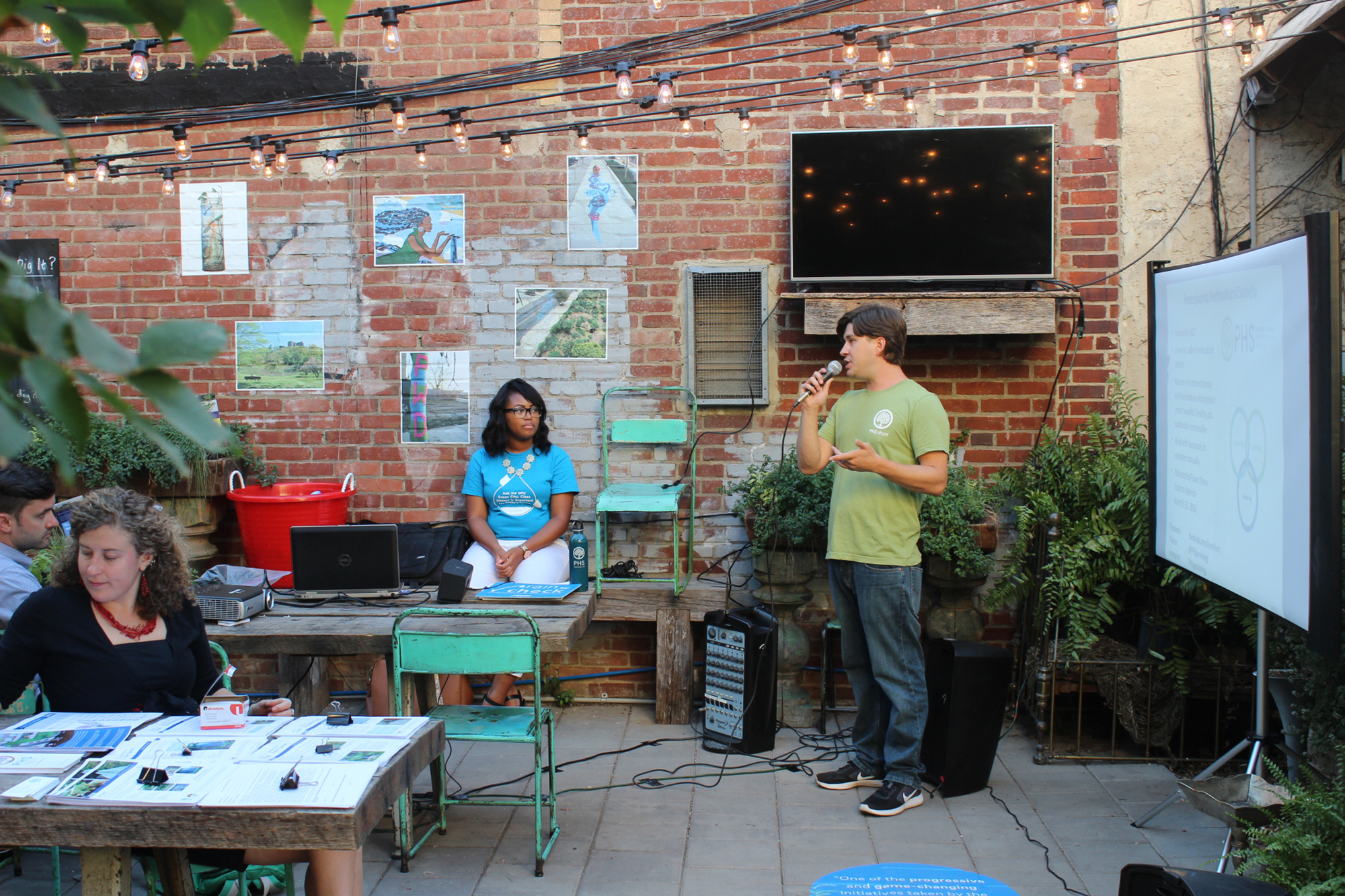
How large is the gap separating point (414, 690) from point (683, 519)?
1905 mm

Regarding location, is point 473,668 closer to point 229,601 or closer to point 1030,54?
point 229,601

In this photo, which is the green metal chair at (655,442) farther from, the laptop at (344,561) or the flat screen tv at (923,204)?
the laptop at (344,561)

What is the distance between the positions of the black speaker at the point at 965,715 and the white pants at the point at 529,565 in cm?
182

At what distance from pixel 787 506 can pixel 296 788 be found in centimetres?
299

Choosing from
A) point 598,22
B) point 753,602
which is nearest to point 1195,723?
point 753,602

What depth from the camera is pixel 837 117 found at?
4941mm

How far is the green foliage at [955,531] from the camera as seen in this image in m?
4.43

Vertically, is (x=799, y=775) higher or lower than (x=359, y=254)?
lower

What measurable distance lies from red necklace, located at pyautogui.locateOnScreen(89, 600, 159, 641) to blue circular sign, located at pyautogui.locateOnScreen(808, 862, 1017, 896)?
1975mm

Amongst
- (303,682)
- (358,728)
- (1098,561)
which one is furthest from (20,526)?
(1098,561)

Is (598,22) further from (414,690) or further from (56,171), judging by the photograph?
(414,690)

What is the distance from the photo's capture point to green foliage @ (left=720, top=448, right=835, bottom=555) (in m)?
4.55

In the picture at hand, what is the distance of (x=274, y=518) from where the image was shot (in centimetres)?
479

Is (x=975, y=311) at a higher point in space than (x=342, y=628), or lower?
higher
